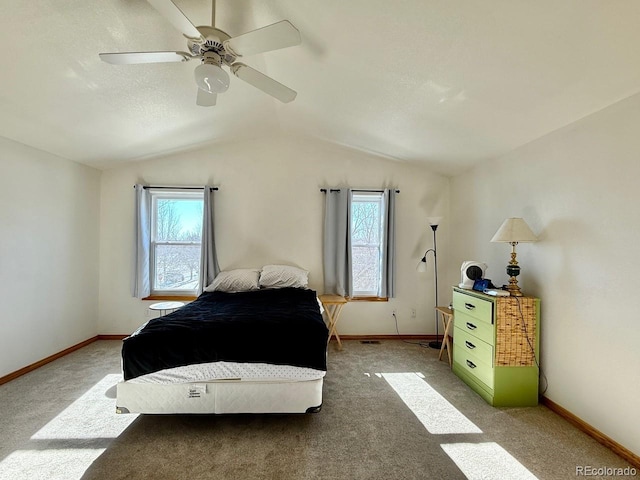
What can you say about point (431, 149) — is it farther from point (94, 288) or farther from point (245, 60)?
point (94, 288)

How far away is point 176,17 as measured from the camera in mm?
1388

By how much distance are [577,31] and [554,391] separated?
2.49 metres

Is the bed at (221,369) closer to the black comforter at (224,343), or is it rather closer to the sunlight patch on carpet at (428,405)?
the black comforter at (224,343)

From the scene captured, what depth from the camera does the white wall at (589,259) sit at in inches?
70.9

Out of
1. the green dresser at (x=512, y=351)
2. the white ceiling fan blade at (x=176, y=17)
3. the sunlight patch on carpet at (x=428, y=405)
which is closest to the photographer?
the white ceiling fan blade at (x=176, y=17)

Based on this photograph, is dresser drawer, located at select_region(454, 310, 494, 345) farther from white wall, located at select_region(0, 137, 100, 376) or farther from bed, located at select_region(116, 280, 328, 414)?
white wall, located at select_region(0, 137, 100, 376)

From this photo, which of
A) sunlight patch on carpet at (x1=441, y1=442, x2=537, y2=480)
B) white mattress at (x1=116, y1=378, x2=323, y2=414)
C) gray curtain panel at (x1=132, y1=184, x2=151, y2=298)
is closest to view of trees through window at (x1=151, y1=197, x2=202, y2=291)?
gray curtain panel at (x1=132, y1=184, x2=151, y2=298)

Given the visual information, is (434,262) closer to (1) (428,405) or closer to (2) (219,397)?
(1) (428,405)

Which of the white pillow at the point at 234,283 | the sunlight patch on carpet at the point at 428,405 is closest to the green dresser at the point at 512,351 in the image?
the sunlight patch on carpet at the point at 428,405

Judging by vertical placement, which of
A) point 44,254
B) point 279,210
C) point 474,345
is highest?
point 279,210

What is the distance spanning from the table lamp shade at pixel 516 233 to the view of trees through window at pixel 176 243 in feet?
11.8

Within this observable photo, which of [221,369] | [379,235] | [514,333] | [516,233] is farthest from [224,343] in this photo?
[379,235]

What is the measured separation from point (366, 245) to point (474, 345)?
188cm

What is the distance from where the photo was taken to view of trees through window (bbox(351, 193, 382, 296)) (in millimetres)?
4125
